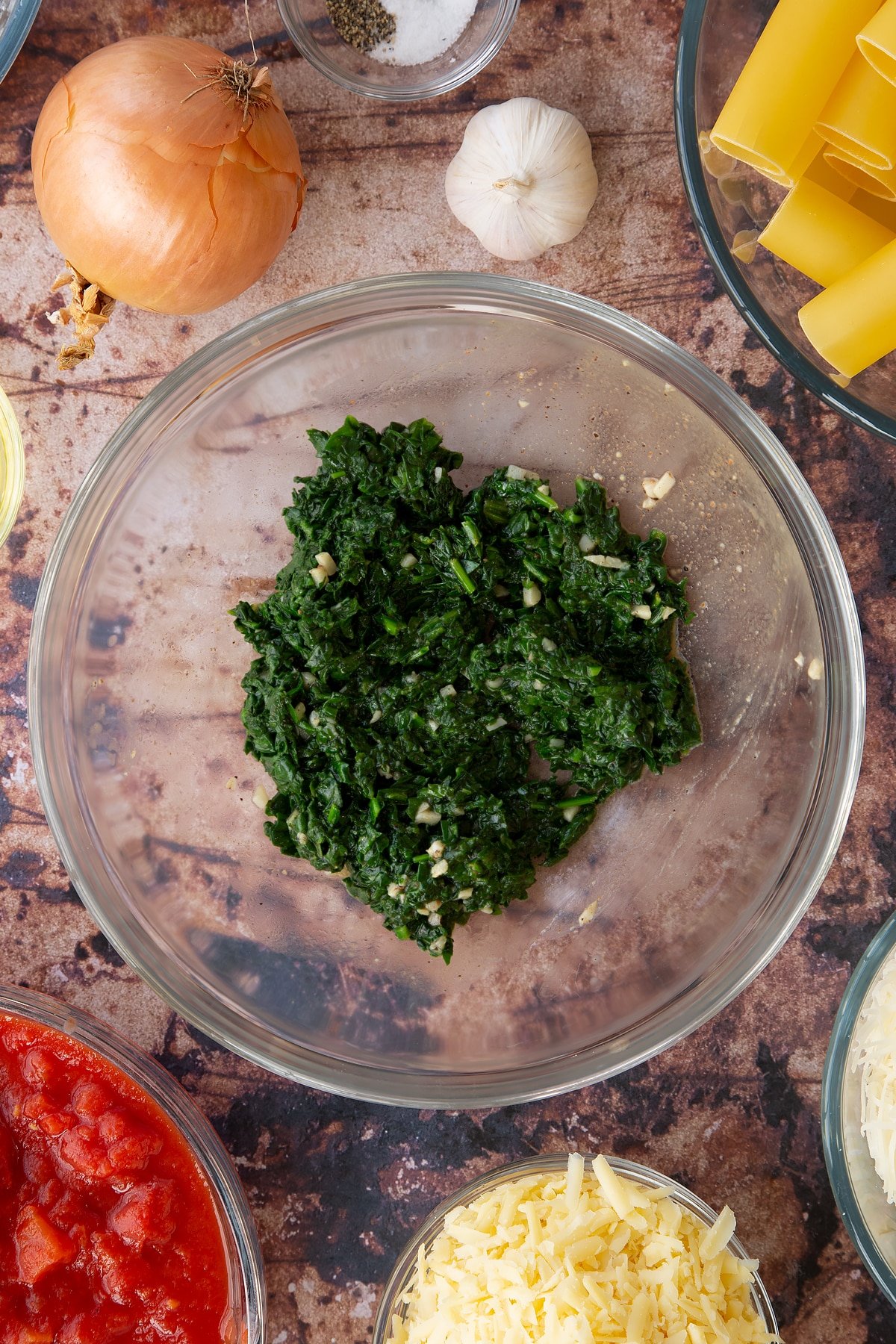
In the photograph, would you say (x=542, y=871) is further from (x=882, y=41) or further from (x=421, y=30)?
(x=421, y=30)

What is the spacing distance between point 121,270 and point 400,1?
972 millimetres

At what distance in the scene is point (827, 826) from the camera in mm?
2322

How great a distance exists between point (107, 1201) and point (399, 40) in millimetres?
2882

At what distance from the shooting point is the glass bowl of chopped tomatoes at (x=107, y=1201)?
90.4 inches

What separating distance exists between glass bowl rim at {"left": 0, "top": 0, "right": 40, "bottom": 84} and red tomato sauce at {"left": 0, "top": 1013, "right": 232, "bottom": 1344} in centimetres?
230

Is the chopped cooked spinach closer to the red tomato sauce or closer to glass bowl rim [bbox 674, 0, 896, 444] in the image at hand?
glass bowl rim [bbox 674, 0, 896, 444]

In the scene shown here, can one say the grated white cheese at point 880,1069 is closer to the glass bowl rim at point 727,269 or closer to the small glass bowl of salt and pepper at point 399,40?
the glass bowl rim at point 727,269

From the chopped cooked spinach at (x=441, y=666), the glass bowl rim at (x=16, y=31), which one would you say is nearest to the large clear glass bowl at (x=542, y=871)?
the chopped cooked spinach at (x=441, y=666)

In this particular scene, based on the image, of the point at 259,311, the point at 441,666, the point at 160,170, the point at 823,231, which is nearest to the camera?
the point at 823,231

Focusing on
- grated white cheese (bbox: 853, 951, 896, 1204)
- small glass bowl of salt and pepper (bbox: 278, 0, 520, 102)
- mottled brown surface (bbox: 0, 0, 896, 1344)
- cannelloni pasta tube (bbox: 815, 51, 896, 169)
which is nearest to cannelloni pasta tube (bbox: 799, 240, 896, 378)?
cannelloni pasta tube (bbox: 815, 51, 896, 169)

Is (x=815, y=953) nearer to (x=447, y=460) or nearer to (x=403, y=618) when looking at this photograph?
(x=403, y=618)

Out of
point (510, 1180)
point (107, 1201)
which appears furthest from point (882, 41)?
point (107, 1201)

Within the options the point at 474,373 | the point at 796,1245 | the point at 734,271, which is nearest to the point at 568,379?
the point at 474,373

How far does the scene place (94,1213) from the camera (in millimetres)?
2332
